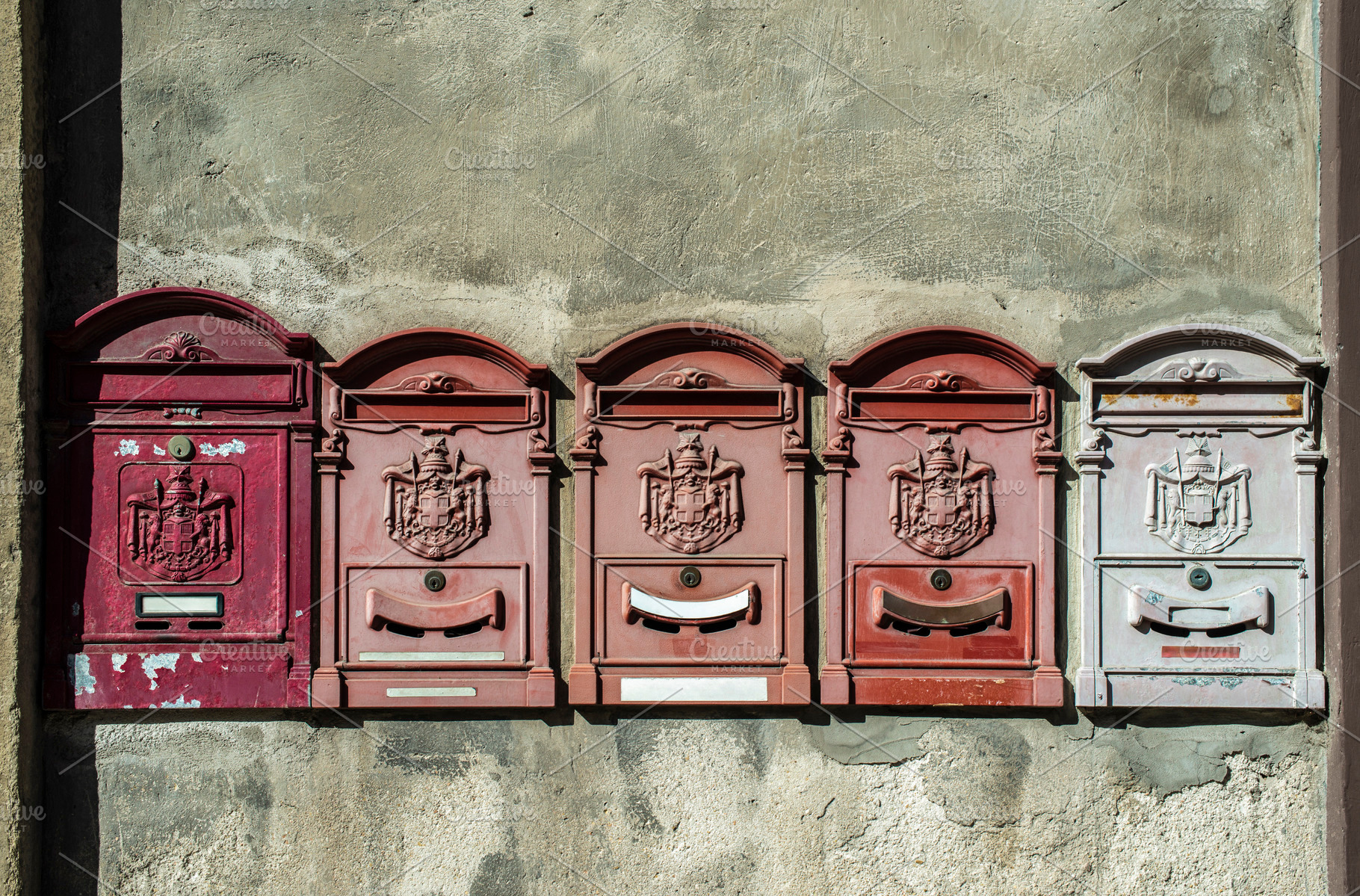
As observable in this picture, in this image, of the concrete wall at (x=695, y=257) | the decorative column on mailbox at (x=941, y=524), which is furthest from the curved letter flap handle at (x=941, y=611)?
the concrete wall at (x=695, y=257)

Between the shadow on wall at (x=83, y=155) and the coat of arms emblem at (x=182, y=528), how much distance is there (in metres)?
1.00

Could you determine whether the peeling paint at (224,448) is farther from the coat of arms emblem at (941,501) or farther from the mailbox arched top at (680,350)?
the coat of arms emblem at (941,501)

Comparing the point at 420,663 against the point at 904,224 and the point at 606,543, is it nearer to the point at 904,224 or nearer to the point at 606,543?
the point at 606,543

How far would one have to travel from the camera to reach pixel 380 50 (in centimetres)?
434

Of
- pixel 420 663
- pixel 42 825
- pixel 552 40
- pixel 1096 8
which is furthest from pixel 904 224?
pixel 42 825

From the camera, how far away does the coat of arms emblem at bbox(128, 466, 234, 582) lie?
4.11 metres

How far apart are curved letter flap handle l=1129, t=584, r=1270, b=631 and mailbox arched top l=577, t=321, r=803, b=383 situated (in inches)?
79.4

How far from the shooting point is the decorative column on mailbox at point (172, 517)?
13.5 ft

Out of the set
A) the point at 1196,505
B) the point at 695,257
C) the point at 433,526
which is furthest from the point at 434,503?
the point at 1196,505

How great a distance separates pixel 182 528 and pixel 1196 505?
4888 mm

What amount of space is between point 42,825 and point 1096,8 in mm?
6587

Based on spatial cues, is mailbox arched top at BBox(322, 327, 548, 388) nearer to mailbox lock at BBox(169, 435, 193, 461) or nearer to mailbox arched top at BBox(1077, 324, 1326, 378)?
mailbox lock at BBox(169, 435, 193, 461)

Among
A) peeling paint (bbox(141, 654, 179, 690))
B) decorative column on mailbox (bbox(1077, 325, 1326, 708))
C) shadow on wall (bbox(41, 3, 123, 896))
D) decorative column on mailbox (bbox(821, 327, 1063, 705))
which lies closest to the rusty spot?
decorative column on mailbox (bbox(1077, 325, 1326, 708))

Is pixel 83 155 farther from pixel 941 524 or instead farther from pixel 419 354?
pixel 941 524
